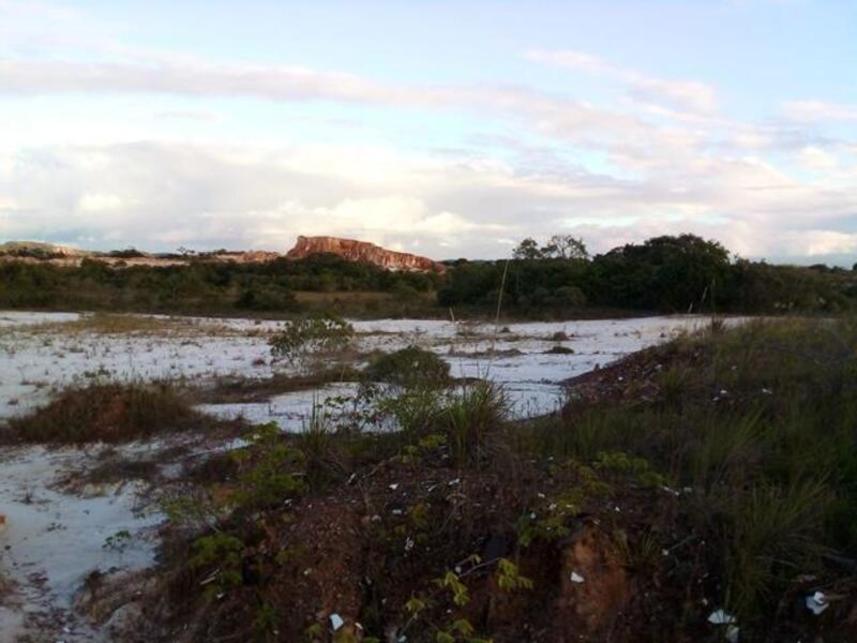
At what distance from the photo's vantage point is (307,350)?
16922 millimetres

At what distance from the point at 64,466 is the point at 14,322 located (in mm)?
27947

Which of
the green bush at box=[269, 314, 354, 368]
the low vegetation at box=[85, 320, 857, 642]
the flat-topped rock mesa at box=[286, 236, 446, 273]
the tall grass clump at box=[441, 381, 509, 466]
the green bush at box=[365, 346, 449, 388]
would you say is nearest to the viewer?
the low vegetation at box=[85, 320, 857, 642]

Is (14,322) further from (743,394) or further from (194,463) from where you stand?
(743,394)

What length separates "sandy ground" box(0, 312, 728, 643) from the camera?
6309 mm

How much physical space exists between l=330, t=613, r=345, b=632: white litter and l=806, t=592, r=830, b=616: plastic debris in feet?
7.34

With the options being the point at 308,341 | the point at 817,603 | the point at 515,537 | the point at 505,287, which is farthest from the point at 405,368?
the point at 505,287

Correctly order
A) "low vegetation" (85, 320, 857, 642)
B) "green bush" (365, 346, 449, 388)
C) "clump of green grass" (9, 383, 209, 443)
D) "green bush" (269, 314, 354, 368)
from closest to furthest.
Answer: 1. "low vegetation" (85, 320, 857, 642)
2. "clump of green grass" (9, 383, 209, 443)
3. "green bush" (365, 346, 449, 388)
4. "green bush" (269, 314, 354, 368)

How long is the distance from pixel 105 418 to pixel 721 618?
768 cm

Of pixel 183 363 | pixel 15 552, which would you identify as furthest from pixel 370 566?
pixel 183 363

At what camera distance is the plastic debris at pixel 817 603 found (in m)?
4.45

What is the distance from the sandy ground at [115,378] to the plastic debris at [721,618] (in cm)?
326

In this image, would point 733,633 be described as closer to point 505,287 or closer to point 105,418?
point 105,418

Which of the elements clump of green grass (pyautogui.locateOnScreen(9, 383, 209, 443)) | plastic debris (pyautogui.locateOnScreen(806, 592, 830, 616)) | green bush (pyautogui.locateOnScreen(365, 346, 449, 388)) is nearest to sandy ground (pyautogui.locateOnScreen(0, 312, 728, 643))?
clump of green grass (pyautogui.locateOnScreen(9, 383, 209, 443))

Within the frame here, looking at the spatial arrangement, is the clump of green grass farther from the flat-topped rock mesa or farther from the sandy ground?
the flat-topped rock mesa
